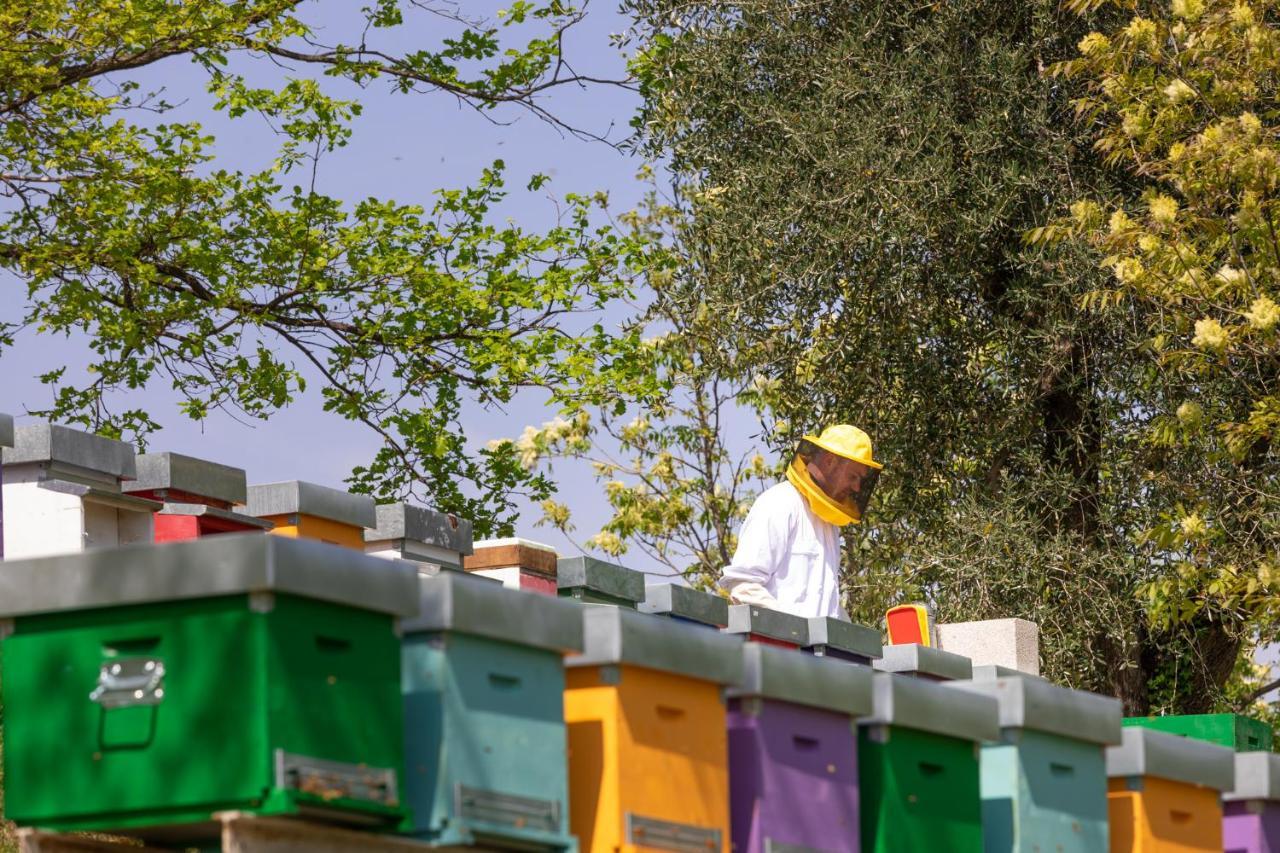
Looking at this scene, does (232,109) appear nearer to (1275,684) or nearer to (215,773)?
(1275,684)

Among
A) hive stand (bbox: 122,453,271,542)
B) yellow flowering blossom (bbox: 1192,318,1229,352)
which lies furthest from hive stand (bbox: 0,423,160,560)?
yellow flowering blossom (bbox: 1192,318,1229,352)

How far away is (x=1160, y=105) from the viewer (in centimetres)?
1415

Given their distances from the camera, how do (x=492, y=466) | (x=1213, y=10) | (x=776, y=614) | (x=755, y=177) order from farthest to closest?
(x=492, y=466), (x=755, y=177), (x=1213, y=10), (x=776, y=614)

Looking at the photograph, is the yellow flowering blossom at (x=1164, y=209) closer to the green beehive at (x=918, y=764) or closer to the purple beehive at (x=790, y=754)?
the green beehive at (x=918, y=764)

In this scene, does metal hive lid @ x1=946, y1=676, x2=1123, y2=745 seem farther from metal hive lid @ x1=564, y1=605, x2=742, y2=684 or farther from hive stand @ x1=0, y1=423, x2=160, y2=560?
hive stand @ x1=0, y1=423, x2=160, y2=560

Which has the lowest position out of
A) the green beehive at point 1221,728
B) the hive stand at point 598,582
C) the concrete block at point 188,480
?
the green beehive at point 1221,728

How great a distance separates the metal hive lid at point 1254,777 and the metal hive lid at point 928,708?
5.16 ft

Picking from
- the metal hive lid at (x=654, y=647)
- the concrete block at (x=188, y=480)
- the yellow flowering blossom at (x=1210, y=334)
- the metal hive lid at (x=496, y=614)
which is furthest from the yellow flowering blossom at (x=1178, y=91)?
the metal hive lid at (x=496, y=614)

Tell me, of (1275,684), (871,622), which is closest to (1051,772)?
(871,622)

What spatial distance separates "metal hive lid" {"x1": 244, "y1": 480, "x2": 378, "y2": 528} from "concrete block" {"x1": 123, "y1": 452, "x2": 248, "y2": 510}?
0.08 meters

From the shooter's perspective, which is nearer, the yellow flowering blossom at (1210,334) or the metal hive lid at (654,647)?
the metal hive lid at (654,647)

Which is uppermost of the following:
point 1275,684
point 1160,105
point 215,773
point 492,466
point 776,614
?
point 1160,105

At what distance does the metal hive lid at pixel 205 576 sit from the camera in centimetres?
445

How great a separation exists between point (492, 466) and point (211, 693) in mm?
14927
